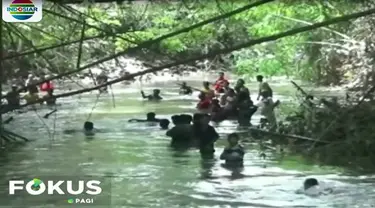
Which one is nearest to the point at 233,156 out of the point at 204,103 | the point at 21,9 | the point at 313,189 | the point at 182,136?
the point at 182,136

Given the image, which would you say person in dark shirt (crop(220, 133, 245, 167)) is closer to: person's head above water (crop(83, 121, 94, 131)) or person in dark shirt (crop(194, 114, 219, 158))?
person in dark shirt (crop(194, 114, 219, 158))

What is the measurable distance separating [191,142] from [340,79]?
29.8 ft

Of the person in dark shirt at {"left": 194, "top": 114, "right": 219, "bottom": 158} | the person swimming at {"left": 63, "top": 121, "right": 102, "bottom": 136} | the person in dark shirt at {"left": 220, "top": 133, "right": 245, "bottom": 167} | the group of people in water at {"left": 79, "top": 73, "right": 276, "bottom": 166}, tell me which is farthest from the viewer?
the person swimming at {"left": 63, "top": 121, "right": 102, "bottom": 136}

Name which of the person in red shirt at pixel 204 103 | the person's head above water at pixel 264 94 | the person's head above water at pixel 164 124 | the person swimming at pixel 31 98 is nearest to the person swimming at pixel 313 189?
the person swimming at pixel 31 98

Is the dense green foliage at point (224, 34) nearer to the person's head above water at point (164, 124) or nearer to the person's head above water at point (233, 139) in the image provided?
the person's head above water at point (233, 139)

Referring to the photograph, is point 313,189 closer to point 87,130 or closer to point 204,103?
point 87,130

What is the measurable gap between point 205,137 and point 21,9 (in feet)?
22.2

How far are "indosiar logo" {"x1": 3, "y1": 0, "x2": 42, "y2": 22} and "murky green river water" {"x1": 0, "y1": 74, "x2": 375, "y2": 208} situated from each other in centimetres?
313

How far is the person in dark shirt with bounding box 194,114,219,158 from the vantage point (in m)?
11.6

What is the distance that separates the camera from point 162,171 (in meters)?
10.3

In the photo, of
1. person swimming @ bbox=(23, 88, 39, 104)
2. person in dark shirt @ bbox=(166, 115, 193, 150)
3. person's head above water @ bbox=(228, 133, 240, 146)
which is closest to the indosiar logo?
person swimming @ bbox=(23, 88, 39, 104)

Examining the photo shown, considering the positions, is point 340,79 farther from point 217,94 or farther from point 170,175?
point 170,175

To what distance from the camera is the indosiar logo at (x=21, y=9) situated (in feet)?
17.2

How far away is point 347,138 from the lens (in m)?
9.68
